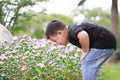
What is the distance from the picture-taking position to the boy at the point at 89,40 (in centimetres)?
456

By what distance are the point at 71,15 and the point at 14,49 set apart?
126ft

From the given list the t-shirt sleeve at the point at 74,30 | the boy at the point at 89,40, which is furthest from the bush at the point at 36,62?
the t-shirt sleeve at the point at 74,30

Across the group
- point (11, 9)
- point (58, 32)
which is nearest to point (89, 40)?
point (58, 32)

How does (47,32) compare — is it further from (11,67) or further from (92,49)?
(11,67)

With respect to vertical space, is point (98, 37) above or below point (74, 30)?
below

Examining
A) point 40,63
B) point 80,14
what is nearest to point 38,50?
point 40,63

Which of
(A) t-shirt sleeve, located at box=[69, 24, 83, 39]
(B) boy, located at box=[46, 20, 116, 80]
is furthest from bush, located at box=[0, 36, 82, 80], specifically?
(A) t-shirt sleeve, located at box=[69, 24, 83, 39]

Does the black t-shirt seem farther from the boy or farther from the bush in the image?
the bush

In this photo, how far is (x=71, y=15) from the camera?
148ft

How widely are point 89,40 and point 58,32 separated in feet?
1.24

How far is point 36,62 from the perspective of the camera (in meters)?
6.32

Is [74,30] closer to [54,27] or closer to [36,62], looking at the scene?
[54,27]

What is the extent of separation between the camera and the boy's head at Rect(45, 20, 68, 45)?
179 inches

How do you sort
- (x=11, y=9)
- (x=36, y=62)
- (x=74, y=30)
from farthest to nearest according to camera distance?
(x=11, y=9) < (x=36, y=62) < (x=74, y=30)
